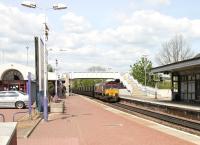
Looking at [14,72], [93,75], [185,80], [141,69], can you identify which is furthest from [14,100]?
[93,75]

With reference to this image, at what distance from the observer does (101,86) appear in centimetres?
6319

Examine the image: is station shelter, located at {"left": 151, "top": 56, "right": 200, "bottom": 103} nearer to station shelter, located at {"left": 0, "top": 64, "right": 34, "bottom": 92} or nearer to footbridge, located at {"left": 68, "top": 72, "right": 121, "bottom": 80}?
station shelter, located at {"left": 0, "top": 64, "right": 34, "bottom": 92}

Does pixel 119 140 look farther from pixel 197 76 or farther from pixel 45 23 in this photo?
pixel 197 76

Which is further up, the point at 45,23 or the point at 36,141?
the point at 45,23

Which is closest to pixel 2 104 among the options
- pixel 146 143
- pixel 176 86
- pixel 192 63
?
pixel 192 63

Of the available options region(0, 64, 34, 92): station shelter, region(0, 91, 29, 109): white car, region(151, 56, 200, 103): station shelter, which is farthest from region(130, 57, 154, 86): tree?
region(0, 91, 29, 109): white car

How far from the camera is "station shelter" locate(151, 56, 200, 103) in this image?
4439 cm

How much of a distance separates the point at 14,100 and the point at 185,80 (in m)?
19.2

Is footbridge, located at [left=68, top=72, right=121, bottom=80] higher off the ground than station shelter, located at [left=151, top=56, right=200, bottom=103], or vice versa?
footbridge, located at [left=68, top=72, right=121, bottom=80]

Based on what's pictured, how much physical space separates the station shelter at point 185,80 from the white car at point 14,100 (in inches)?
533

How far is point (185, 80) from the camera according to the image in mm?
51500

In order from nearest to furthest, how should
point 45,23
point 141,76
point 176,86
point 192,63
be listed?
point 45,23 < point 192,63 < point 176,86 < point 141,76

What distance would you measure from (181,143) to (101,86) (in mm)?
47290

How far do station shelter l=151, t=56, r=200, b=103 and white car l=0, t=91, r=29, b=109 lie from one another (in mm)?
13543
